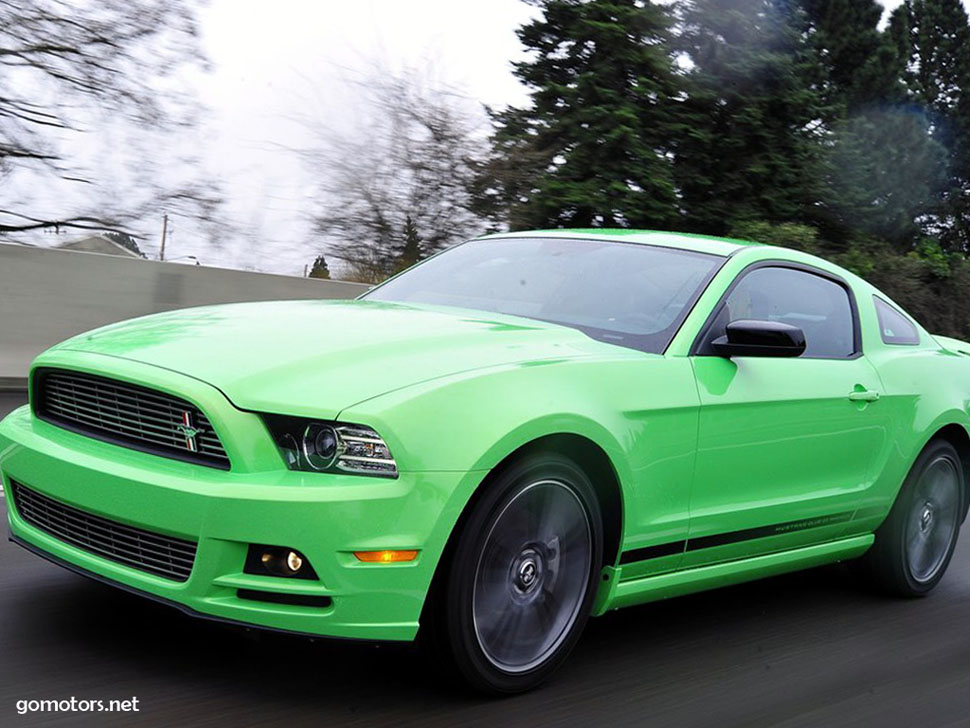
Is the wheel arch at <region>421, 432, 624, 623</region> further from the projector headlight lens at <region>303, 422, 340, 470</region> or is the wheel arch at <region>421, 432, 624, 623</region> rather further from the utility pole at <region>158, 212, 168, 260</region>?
the utility pole at <region>158, 212, 168, 260</region>

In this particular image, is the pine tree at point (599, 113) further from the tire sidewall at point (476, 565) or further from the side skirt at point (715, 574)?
the tire sidewall at point (476, 565)

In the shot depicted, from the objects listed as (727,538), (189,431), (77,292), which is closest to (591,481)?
(727,538)

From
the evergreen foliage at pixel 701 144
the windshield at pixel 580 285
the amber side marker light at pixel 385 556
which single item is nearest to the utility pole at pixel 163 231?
the evergreen foliage at pixel 701 144

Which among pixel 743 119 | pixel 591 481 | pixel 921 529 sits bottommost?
pixel 921 529

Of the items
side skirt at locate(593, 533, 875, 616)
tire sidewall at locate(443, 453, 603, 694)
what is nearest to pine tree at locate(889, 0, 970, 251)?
side skirt at locate(593, 533, 875, 616)

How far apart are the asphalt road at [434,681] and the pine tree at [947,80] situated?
44.6 m

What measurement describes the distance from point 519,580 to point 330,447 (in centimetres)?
78

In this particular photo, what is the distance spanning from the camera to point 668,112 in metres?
26.8

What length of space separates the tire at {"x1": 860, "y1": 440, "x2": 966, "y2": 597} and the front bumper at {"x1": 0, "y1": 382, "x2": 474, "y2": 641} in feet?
9.25

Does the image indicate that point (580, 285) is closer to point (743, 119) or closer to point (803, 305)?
point (803, 305)

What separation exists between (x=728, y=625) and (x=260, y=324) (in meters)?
2.20

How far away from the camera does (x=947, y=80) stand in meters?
50.7

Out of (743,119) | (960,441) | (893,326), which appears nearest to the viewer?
(893,326)

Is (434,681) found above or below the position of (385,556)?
below
